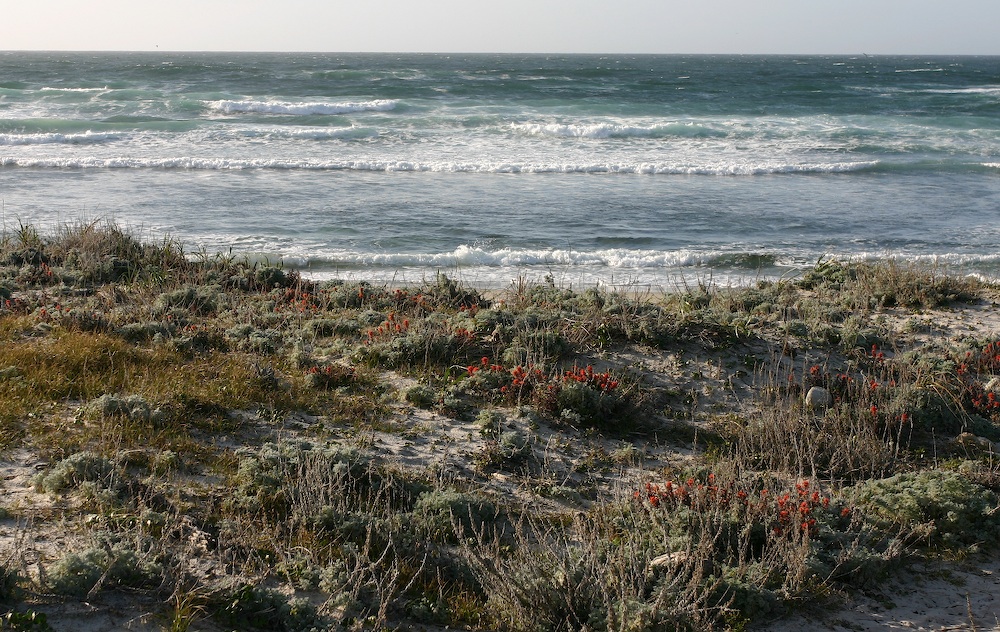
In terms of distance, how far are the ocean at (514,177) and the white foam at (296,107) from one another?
0.53ft

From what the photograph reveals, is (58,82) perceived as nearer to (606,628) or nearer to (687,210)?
(687,210)

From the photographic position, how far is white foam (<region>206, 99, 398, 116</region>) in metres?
35.2

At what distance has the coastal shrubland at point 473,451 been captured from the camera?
3887 mm

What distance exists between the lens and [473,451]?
5.62m

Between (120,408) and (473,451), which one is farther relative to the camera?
(473,451)

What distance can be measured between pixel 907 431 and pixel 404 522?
3997 mm

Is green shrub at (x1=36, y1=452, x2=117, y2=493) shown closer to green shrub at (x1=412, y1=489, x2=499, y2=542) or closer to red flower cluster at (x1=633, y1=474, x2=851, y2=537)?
green shrub at (x1=412, y1=489, x2=499, y2=542)

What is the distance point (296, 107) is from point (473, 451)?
32970 mm

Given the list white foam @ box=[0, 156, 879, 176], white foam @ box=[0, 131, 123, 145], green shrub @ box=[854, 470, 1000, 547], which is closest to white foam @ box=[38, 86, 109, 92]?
white foam @ box=[0, 131, 123, 145]

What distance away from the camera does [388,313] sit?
8.09 metres

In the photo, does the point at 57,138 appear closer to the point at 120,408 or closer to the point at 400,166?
the point at 400,166

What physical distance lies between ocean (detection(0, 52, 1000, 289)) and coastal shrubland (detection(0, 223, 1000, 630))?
3.00 meters

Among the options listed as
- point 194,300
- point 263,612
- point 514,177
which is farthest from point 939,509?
point 514,177

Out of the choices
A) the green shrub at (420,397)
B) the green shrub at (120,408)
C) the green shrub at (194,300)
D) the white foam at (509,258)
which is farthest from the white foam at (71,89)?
the green shrub at (420,397)
